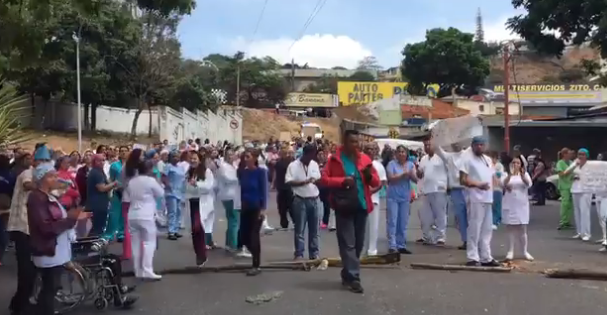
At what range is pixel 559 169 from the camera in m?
17.2

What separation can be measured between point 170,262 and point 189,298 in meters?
3.08

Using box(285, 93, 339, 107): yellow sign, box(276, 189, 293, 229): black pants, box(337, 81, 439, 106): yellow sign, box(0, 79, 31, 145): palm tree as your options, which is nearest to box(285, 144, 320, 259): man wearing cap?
box(276, 189, 293, 229): black pants

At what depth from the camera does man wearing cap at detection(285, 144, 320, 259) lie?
11953 millimetres

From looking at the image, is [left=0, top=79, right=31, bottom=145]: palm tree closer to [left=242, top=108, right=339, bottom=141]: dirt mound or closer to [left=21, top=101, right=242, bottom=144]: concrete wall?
[left=21, top=101, right=242, bottom=144]: concrete wall

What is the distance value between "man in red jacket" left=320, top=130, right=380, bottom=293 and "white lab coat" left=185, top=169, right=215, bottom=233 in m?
3.84

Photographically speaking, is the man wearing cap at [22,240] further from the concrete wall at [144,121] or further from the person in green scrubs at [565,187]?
the concrete wall at [144,121]

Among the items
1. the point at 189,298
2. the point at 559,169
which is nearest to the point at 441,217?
the point at 559,169

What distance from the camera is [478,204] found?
37.2 ft

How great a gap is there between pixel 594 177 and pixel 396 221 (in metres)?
4.39

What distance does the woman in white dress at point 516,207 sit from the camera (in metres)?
12.2

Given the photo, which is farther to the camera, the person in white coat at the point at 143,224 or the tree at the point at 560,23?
the tree at the point at 560,23

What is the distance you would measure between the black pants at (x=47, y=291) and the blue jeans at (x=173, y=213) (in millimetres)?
7531

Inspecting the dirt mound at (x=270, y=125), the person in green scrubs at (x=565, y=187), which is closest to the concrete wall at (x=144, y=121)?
the dirt mound at (x=270, y=125)

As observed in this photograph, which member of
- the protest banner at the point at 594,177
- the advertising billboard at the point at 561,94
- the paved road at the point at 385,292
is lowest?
the paved road at the point at 385,292
